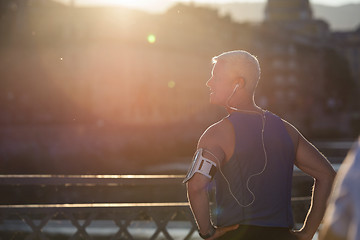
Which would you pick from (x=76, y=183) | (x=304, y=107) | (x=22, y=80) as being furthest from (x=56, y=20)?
(x=76, y=183)

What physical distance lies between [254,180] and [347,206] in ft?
5.64

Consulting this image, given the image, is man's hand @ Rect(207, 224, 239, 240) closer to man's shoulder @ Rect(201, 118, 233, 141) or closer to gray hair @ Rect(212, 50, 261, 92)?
man's shoulder @ Rect(201, 118, 233, 141)

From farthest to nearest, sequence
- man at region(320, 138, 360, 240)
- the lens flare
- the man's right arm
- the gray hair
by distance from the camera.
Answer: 1. the lens flare
2. the man's right arm
3. the gray hair
4. man at region(320, 138, 360, 240)

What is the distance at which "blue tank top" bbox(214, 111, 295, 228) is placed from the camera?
3.10 meters

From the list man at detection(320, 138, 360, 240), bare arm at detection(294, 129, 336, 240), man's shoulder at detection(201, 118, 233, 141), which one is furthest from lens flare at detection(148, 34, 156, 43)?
man at detection(320, 138, 360, 240)

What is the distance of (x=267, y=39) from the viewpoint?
95750mm

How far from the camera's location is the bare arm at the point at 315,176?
3400mm

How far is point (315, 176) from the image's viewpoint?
348cm

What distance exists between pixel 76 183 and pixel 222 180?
16.4ft

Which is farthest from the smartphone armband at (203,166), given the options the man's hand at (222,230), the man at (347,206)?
the man at (347,206)

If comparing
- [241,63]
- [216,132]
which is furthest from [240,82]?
[216,132]

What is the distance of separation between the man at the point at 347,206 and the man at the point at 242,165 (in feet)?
5.31

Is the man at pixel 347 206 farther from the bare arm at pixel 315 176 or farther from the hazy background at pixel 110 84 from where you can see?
the hazy background at pixel 110 84

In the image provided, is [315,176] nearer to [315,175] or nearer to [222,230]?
[315,175]
